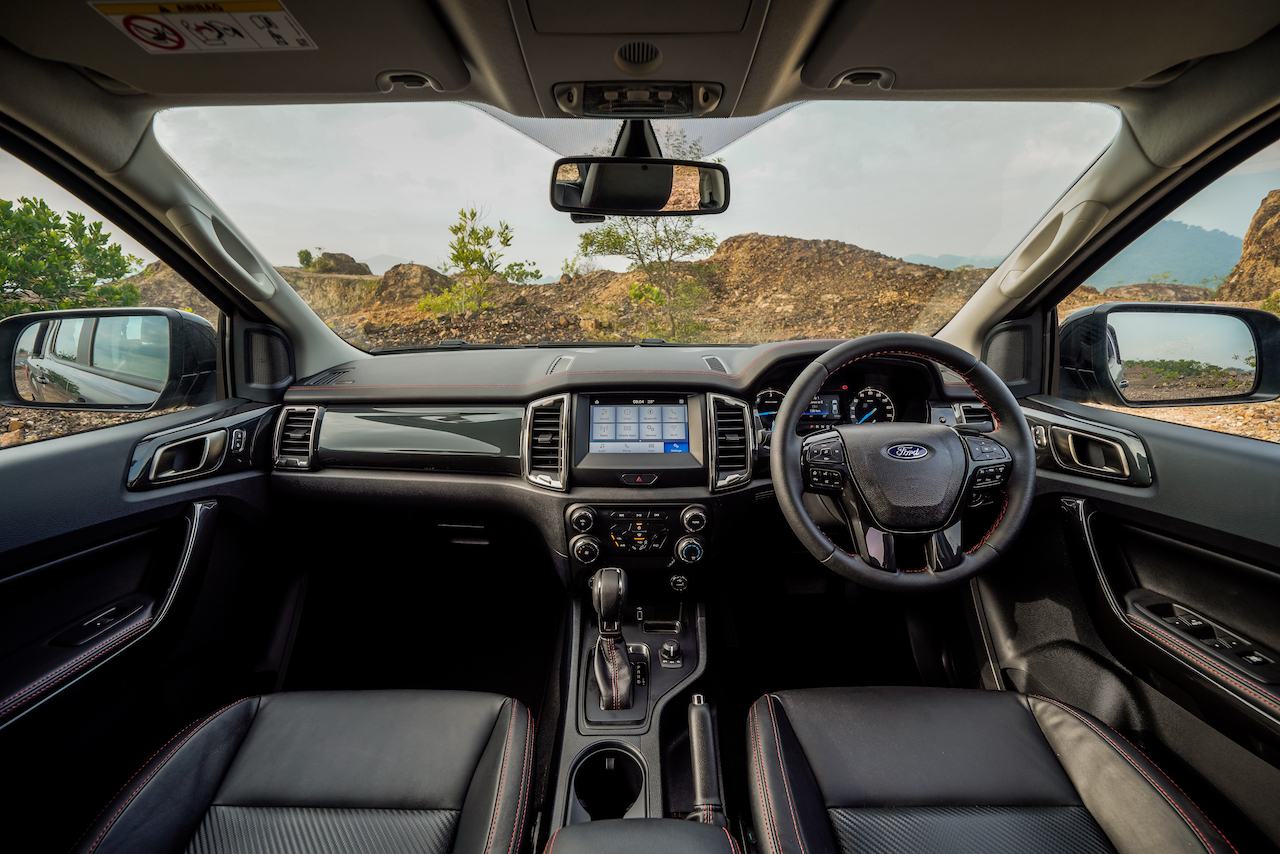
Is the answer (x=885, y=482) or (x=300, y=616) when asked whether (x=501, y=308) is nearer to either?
(x=300, y=616)

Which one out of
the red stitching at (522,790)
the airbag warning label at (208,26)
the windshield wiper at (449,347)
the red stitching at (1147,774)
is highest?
the airbag warning label at (208,26)

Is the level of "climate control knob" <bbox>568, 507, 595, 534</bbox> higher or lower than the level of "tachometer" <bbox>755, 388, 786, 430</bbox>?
lower

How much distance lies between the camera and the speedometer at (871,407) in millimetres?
2365

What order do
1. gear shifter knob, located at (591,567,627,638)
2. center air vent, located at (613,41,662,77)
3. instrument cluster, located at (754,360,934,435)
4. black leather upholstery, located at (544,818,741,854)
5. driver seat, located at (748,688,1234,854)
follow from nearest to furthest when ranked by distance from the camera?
black leather upholstery, located at (544,818,741,854) → driver seat, located at (748,688,1234,854) → center air vent, located at (613,41,662,77) → gear shifter knob, located at (591,567,627,638) → instrument cluster, located at (754,360,934,435)

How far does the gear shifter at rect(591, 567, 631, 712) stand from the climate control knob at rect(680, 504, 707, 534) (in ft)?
1.00

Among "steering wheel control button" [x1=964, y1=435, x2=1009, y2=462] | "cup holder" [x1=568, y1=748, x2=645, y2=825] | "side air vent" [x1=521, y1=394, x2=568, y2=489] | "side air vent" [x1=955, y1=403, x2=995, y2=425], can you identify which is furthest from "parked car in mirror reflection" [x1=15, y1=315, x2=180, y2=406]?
"side air vent" [x1=955, y1=403, x2=995, y2=425]

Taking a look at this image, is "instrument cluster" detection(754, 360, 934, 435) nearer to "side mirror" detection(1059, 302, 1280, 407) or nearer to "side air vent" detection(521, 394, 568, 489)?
"side mirror" detection(1059, 302, 1280, 407)

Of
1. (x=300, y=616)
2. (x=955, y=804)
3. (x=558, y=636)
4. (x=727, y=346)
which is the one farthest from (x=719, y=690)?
(x=300, y=616)

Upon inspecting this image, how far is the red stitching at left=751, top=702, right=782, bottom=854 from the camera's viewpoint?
1.32m

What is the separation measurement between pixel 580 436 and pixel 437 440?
63 centimetres

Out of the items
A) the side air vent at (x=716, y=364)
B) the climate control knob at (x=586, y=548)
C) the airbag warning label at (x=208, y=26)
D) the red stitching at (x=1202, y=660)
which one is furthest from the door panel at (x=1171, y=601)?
the airbag warning label at (x=208, y=26)

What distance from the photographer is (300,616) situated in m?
2.67

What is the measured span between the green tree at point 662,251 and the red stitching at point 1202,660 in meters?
2.05

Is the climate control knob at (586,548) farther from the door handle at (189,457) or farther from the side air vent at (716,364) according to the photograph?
the door handle at (189,457)
